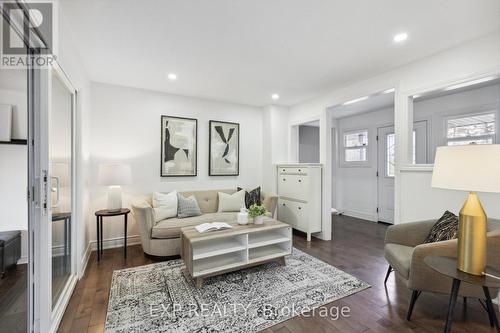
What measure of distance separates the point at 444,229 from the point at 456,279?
0.77 meters

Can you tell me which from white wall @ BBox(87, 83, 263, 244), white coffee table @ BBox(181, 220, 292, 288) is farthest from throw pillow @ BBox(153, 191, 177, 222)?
white coffee table @ BBox(181, 220, 292, 288)

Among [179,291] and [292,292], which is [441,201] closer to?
[292,292]

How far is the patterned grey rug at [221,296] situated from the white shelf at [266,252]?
0.53 ft

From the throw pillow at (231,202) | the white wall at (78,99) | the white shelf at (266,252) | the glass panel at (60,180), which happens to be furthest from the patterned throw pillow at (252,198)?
the glass panel at (60,180)

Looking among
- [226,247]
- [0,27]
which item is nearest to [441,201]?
[226,247]

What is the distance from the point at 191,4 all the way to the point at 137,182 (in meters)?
2.74

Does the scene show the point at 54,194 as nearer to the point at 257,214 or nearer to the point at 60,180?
the point at 60,180

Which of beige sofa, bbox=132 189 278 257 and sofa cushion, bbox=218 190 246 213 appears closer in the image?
beige sofa, bbox=132 189 278 257

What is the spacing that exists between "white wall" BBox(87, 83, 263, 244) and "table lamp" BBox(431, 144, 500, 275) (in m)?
3.44

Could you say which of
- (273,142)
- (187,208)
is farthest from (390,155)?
(187,208)

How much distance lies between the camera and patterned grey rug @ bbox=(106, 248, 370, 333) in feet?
5.92

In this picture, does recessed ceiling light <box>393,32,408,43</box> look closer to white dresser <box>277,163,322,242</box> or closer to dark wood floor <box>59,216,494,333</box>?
white dresser <box>277,163,322,242</box>

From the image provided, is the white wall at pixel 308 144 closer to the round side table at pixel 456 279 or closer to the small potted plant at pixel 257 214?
the small potted plant at pixel 257 214

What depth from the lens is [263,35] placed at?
7.30ft
